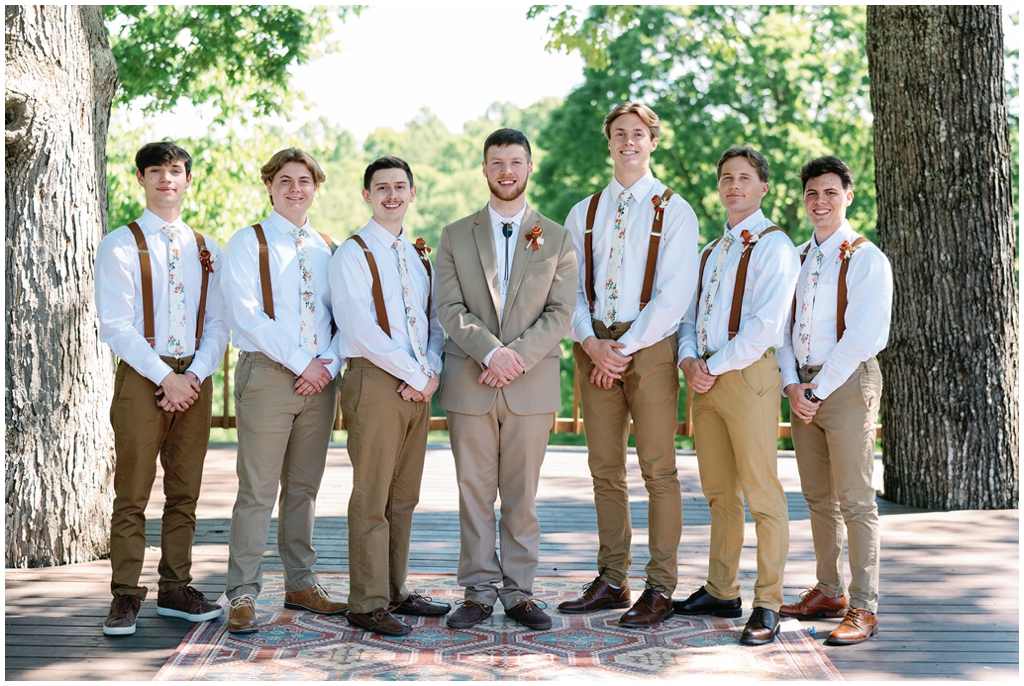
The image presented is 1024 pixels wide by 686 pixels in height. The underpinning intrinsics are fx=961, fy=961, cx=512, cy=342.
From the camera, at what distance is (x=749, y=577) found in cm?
456

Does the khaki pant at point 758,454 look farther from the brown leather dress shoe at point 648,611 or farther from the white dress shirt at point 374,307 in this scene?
the white dress shirt at point 374,307

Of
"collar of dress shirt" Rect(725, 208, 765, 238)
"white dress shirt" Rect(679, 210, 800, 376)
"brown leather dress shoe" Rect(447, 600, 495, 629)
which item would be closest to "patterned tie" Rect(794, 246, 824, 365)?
"white dress shirt" Rect(679, 210, 800, 376)

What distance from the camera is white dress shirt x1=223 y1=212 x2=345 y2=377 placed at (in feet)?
12.4

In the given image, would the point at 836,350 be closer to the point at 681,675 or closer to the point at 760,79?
the point at 681,675

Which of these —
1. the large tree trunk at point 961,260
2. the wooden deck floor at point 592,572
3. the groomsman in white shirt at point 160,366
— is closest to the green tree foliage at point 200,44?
the wooden deck floor at point 592,572

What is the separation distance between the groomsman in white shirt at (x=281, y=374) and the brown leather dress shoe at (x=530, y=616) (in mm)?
747

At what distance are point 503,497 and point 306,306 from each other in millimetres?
1121

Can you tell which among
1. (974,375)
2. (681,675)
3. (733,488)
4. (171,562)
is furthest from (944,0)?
(171,562)

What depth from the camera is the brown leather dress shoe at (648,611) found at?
12.7 ft

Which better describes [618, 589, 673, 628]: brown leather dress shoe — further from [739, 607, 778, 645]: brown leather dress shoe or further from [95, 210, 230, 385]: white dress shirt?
[95, 210, 230, 385]: white dress shirt

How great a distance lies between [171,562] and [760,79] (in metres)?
15.7

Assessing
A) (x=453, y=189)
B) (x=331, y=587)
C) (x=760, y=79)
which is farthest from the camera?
(x=453, y=189)

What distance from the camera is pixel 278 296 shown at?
12.7ft

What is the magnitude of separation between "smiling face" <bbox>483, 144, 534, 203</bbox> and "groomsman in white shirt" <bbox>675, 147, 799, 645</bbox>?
836 mm
